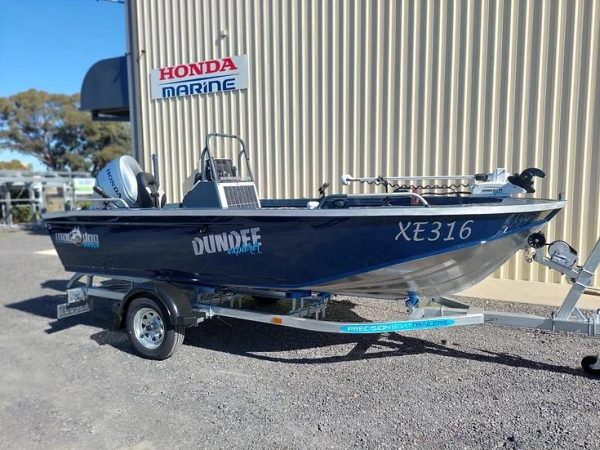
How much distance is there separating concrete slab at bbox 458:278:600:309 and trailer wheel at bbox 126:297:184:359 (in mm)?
3952

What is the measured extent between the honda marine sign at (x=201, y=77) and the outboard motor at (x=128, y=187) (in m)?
4.02

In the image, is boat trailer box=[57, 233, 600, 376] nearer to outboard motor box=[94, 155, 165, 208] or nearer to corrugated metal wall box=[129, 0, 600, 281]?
outboard motor box=[94, 155, 165, 208]

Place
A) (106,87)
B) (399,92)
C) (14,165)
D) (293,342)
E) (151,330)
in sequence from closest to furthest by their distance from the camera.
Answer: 1. (151,330)
2. (293,342)
3. (399,92)
4. (106,87)
5. (14,165)

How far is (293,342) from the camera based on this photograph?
5.07m

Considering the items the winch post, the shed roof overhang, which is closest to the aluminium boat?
the winch post

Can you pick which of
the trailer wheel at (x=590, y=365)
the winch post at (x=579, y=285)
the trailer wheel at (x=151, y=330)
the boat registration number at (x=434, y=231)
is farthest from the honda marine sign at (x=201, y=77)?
the trailer wheel at (x=590, y=365)

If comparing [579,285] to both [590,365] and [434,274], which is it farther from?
[434,274]

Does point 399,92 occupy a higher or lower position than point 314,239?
higher

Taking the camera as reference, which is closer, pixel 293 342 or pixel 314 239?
pixel 314 239

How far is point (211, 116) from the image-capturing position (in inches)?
378

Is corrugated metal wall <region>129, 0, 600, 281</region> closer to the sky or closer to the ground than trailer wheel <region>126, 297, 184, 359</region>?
closer to the sky

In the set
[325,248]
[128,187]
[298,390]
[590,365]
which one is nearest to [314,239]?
[325,248]

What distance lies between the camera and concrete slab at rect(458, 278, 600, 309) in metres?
6.20

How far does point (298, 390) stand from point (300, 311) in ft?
2.42
